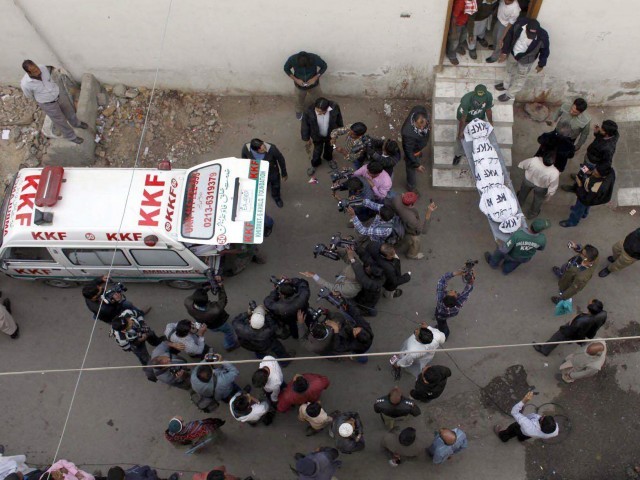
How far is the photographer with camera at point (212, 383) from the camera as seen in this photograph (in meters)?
6.00

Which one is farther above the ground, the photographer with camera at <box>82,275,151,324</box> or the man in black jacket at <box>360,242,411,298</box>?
the man in black jacket at <box>360,242,411,298</box>

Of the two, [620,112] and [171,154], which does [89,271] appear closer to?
[171,154]

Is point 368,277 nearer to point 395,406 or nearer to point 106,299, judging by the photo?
point 395,406

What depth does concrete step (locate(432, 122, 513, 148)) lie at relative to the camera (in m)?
8.80

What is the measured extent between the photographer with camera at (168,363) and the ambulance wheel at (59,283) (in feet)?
8.37

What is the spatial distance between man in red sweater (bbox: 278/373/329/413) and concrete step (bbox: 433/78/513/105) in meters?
5.43

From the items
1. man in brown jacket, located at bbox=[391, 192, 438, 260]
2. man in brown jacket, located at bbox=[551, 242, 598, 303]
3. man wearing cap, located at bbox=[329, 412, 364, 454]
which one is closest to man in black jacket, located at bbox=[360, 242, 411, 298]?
man in brown jacket, located at bbox=[391, 192, 438, 260]

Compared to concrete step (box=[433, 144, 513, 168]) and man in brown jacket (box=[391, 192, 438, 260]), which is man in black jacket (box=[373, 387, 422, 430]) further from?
concrete step (box=[433, 144, 513, 168])

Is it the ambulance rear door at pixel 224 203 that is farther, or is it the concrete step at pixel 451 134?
the concrete step at pixel 451 134

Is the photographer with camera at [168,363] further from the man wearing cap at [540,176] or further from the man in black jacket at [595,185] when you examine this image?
the man in black jacket at [595,185]

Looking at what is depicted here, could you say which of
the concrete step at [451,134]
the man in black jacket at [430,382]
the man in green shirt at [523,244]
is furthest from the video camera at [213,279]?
the concrete step at [451,134]

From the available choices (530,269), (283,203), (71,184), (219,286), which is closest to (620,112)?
(530,269)

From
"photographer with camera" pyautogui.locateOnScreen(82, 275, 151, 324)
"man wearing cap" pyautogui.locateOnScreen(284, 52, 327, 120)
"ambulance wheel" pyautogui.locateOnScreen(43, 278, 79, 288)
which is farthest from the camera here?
"man wearing cap" pyautogui.locateOnScreen(284, 52, 327, 120)

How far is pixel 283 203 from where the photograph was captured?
29.3ft
